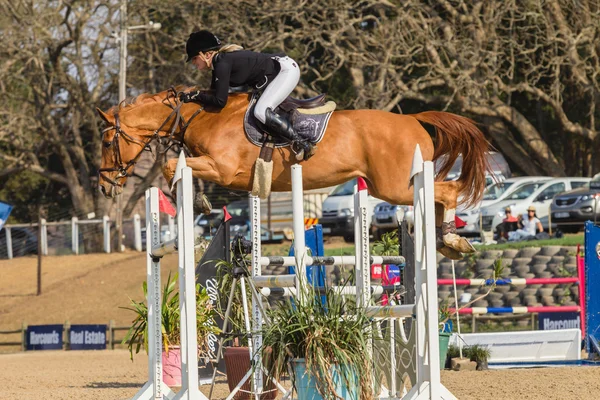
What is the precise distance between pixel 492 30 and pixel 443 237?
17.8 meters

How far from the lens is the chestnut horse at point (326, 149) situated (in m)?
6.89

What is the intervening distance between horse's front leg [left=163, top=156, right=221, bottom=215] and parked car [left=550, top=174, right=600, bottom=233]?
45.4 ft

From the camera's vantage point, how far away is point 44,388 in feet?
27.5

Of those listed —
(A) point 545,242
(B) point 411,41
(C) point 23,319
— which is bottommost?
(C) point 23,319

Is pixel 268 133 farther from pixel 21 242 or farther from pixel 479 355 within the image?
pixel 21 242

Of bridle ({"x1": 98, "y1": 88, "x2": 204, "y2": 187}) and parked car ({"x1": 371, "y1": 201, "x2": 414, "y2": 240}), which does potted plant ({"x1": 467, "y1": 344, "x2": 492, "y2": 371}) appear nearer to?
bridle ({"x1": 98, "y1": 88, "x2": 204, "y2": 187})

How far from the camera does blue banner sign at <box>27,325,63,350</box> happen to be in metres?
15.9

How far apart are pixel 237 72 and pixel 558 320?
681 cm

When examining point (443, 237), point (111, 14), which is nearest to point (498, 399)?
point (443, 237)

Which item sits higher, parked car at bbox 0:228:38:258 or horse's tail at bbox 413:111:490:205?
horse's tail at bbox 413:111:490:205

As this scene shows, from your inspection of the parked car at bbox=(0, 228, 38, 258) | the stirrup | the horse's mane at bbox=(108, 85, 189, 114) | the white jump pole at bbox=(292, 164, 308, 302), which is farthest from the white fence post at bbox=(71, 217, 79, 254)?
the white jump pole at bbox=(292, 164, 308, 302)

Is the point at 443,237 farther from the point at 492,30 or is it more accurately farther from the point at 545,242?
the point at 492,30

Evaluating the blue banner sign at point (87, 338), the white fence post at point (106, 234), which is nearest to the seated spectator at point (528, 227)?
the blue banner sign at point (87, 338)

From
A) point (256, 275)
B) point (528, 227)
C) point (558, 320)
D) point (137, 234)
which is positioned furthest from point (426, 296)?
point (137, 234)
